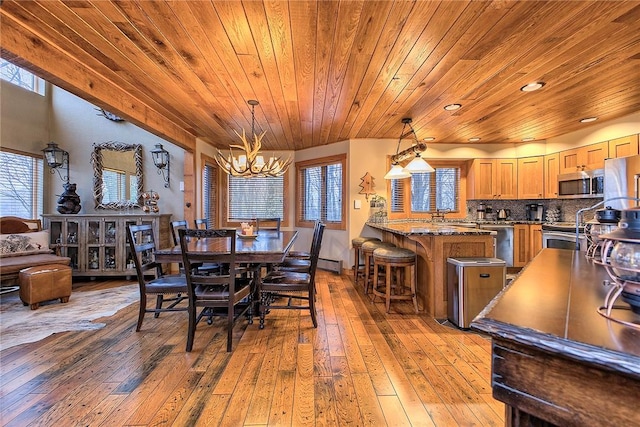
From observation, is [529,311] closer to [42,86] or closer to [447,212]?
[447,212]

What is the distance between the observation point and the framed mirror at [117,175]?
4.91m

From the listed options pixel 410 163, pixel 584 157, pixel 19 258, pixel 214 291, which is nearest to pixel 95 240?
pixel 19 258

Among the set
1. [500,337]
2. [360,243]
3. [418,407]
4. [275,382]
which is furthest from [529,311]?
[360,243]

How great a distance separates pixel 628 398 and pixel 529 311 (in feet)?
0.80

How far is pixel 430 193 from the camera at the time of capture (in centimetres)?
537

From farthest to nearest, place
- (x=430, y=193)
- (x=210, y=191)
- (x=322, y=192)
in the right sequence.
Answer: (x=210, y=191) → (x=322, y=192) → (x=430, y=193)

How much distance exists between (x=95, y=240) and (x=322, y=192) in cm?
373

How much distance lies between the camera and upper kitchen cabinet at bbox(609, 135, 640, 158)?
12.0 ft

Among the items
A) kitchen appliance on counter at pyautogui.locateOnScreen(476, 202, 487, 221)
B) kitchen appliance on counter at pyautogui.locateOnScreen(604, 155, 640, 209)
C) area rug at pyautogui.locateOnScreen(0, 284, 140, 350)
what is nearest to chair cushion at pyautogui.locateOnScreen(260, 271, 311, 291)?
area rug at pyautogui.locateOnScreen(0, 284, 140, 350)

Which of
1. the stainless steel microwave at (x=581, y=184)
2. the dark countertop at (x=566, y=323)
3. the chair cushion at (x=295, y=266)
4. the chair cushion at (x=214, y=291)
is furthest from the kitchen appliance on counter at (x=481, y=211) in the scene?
the dark countertop at (x=566, y=323)

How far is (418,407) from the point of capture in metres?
1.69

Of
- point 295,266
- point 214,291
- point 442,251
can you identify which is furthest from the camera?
point 295,266

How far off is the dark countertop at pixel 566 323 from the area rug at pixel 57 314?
3.38 meters

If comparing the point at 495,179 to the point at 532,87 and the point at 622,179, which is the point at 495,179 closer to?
the point at 622,179
